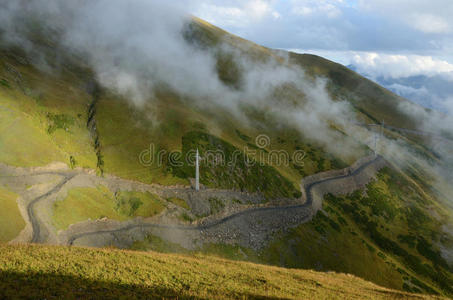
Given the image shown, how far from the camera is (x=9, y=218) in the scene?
168ft

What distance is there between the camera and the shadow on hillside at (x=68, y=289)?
21.2 m

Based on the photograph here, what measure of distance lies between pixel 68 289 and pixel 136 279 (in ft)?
18.5

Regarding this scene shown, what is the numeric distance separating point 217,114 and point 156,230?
9023 cm

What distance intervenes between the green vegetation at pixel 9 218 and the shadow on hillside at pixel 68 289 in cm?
3090

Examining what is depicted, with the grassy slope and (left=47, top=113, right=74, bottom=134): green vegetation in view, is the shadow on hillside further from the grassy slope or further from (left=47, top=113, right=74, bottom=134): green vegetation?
(left=47, top=113, right=74, bottom=134): green vegetation

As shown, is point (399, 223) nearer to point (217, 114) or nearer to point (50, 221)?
point (217, 114)

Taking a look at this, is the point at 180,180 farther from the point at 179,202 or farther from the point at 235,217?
the point at 235,217

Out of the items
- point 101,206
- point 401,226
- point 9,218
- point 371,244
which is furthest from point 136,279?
point 401,226

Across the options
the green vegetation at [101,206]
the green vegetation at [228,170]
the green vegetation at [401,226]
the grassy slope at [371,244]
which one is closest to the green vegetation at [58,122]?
the green vegetation at [101,206]

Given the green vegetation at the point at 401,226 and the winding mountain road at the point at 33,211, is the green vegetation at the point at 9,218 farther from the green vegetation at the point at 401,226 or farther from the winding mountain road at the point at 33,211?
the green vegetation at the point at 401,226

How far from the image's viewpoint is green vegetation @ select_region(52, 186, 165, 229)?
6169 centimetres

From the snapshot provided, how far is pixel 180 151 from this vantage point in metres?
102

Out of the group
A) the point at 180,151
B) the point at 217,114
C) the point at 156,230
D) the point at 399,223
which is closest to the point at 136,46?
the point at 217,114

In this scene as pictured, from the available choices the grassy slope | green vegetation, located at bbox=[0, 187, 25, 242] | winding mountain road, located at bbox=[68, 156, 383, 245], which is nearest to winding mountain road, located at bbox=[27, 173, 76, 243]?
green vegetation, located at bbox=[0, 187, 25, 242]
